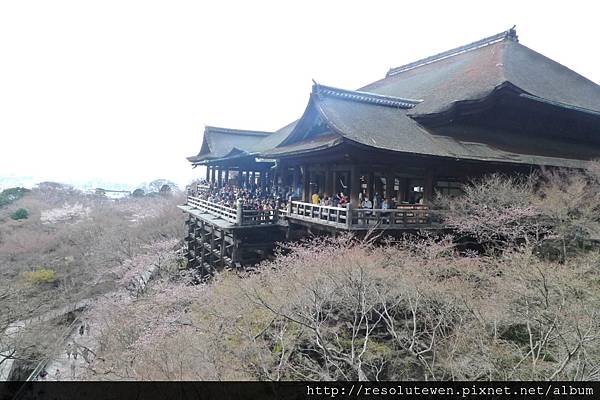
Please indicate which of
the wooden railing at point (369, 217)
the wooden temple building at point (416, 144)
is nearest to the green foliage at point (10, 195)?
the wooden temple building at point (416, 144)

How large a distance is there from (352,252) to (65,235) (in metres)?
33.5

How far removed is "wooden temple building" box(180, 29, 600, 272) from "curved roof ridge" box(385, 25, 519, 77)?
142 mm

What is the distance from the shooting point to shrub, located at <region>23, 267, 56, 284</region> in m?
23.3

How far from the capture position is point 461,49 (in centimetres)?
2359

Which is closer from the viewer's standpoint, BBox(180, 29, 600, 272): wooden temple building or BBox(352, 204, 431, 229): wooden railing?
BBox(352, 204, 431, 229): wooden railing

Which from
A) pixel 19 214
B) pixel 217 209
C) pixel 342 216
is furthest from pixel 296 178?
pixel 19 214

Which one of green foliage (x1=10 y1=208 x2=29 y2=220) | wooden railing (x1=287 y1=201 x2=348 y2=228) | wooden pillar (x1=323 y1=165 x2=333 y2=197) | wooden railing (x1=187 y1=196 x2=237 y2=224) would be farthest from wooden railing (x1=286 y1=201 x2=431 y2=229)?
green foliage (x1=10 y1=208 x2=29 y2=220)

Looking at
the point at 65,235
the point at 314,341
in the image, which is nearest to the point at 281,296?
the point at 314,341

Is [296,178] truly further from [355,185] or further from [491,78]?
[491,78]

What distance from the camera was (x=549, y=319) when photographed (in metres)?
6.91

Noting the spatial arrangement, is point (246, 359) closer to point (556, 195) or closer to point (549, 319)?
point (549, 319)

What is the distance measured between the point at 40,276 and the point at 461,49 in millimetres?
31718

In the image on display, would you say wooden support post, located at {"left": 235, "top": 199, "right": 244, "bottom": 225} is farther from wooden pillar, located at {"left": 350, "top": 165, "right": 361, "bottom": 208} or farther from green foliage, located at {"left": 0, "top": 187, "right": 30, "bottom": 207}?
green foliage, located at {"left": 0, "top": 187, "right": 30, "bottom": 207}

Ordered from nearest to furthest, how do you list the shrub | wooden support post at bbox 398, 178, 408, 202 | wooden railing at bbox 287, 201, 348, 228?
1. wooden railing at bbox 287, 201, 348, 228
2. wooden support post at bbox 398, 178, 408, 202
3. the shrub
